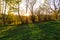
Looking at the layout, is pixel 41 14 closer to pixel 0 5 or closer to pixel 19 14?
pixel 19 14

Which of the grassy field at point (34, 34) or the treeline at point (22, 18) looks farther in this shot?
the treeline at point (22, 18)

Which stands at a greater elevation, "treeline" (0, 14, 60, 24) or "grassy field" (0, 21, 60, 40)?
"treeline" (0, 14, 60, 24)

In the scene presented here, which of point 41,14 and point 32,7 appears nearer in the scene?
point 41,14

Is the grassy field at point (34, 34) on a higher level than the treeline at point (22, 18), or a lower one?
lower

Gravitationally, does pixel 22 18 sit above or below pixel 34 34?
above

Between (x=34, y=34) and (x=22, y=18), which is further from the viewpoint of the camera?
(x=22, y=18)

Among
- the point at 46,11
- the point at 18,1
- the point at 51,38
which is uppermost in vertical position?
the point at 18,1

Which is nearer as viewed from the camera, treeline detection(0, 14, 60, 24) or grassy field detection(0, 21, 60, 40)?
grassy field detection(0, 21, 60, 40)

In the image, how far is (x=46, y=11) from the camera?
1085 inches

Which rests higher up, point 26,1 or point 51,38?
point 26,1

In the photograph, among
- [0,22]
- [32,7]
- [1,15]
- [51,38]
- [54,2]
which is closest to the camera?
[51,38]

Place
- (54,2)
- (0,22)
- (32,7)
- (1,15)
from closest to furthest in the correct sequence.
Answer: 1. (0,22)
2. (1,15)
3. (32,7)
4. (54,2)

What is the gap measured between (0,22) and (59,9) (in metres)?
10.8

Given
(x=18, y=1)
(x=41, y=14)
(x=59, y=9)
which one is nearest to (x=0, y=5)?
(x=18, y=1)
